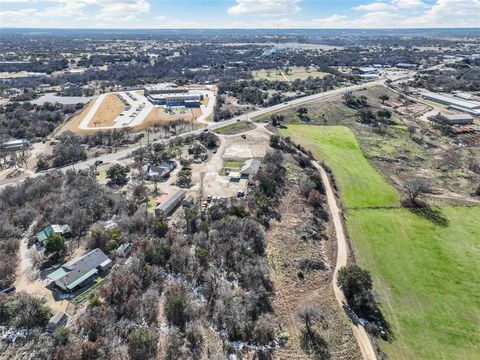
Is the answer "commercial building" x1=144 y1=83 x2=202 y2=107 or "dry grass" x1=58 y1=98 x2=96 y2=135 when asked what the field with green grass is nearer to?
"commercial building" x1=144 y1=83 x2=202 y2=107

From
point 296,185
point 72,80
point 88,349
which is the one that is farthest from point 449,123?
point 72,80

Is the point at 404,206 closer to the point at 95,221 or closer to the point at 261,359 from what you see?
the point at 261,359

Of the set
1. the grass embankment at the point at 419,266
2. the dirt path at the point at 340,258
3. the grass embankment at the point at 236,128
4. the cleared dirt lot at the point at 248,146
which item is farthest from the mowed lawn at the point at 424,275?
the grass embankment at the point at 236,128

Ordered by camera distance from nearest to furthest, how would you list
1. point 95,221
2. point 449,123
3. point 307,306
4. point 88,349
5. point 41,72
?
point 88,349 → point 307,306 → point 95,221 → point 449,123 → point 41,72

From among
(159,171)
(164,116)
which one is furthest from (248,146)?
(164,116)

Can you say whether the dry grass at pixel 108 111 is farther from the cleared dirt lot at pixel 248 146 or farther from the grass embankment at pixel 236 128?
the cleared dirt lot at pixel 248 146

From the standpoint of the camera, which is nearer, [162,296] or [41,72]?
[162,296]
